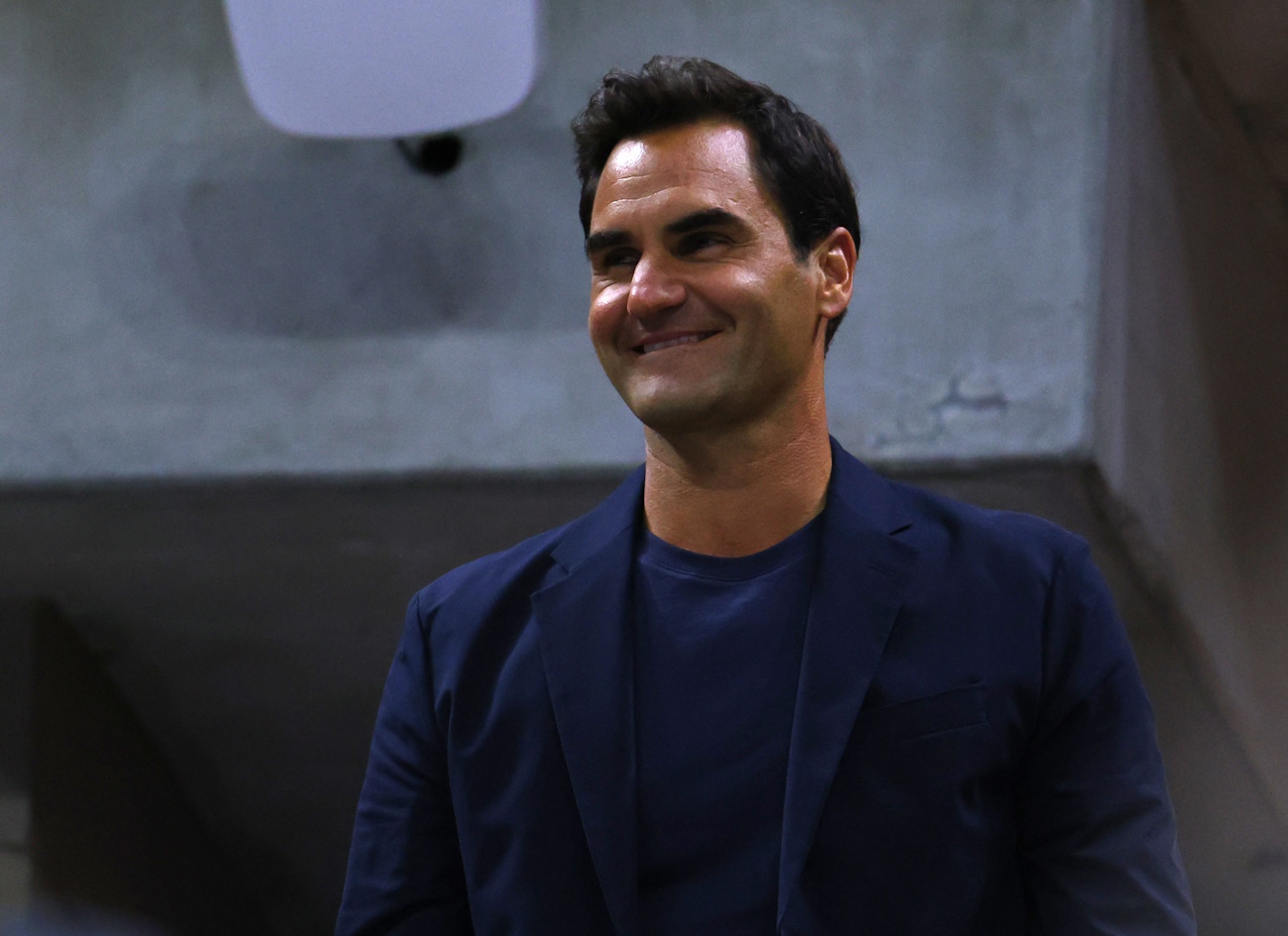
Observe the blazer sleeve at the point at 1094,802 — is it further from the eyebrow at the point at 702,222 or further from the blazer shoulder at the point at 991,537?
the eyebrow at the point at 702,222

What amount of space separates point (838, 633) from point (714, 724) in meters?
0.15

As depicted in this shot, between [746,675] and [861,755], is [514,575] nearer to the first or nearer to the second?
[746,675]

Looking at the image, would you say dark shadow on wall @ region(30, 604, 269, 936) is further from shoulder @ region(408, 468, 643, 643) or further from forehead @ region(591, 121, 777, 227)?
forehead @ region(591, 121, 777, 227)

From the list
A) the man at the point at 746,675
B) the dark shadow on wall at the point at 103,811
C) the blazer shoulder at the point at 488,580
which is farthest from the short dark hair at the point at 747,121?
the dark shadow on wall at the point at 103,811

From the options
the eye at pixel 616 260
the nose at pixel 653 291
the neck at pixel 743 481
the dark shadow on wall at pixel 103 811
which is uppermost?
the eye at pixel 616 260

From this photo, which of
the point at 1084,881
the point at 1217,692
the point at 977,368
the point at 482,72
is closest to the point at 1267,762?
the point at 1217,692

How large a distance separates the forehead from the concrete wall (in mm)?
1407

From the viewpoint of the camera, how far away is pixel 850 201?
168 centimetres

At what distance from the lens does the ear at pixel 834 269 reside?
5.31 ft

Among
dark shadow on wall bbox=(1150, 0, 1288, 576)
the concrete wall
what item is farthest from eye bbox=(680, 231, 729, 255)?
dark shadow on wall bbox=(1150, 0, 1288, 576)

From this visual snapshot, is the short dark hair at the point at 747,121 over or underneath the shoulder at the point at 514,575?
over

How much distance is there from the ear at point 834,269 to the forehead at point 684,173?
9cm

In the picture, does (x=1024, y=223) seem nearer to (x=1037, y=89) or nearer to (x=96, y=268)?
(x=1037, y=89)

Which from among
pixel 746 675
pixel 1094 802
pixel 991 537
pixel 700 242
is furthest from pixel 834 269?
pixel 1094 802
